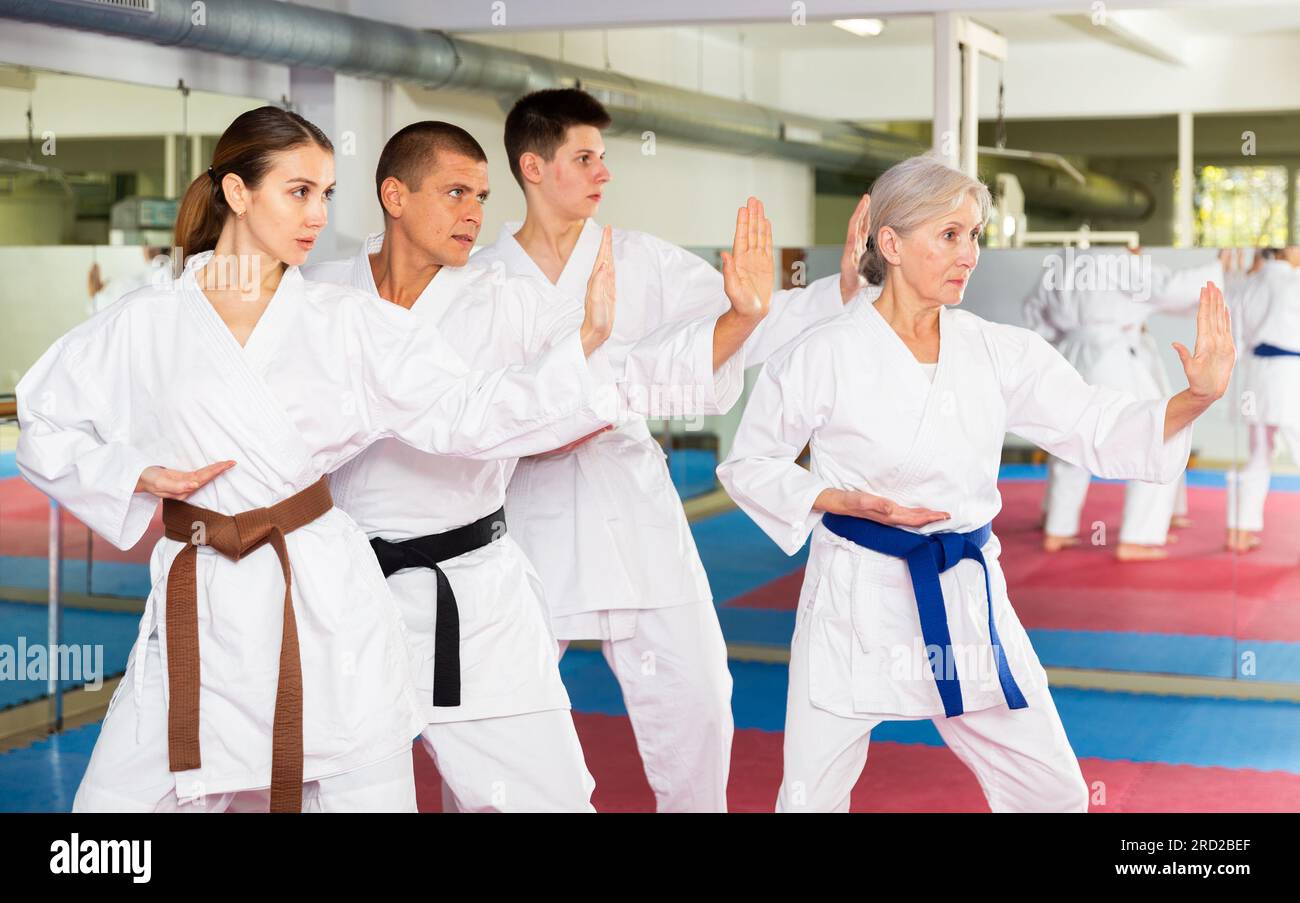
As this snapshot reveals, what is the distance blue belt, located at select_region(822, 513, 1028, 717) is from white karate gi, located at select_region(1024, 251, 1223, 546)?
2625mm

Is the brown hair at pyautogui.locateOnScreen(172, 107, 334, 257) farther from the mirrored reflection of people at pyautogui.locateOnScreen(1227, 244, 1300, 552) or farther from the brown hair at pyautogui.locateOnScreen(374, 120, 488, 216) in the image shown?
the mirrored reflection of people at pyautogui.locateOnScreen(1227, 244, 1300, 552)

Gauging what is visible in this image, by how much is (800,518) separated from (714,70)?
7207 millimetres

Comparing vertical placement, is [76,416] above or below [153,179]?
below

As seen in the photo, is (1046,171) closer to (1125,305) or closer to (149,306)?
(1125,305)

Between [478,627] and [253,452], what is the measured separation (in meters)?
0.56

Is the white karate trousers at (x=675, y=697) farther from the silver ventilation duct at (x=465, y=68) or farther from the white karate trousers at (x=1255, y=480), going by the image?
the white karate trousers at (x=1255, y=480)

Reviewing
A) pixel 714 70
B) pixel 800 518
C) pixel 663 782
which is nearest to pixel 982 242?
pixel 714 70

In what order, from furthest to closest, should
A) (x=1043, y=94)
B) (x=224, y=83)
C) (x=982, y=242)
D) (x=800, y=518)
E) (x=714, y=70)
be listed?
(x=1043, y=94)
(x=714, y=70)
(x=982, y=242)
(x=224, y=83)
(x=800, y=518)

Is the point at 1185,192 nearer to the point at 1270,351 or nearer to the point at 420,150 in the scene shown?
the point at 1270,351

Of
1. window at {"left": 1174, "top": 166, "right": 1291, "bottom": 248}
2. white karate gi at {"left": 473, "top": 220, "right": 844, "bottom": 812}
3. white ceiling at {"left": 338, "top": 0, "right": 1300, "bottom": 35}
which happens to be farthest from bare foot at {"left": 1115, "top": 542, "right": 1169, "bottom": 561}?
window at {"left": 1174, "top": 166, "right": 1291, "bottom": 248}

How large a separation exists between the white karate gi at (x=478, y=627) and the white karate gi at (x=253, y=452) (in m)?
0.27

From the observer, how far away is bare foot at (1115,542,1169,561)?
17.0 feet

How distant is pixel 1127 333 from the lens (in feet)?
16.6

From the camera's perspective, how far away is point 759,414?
265 cm
